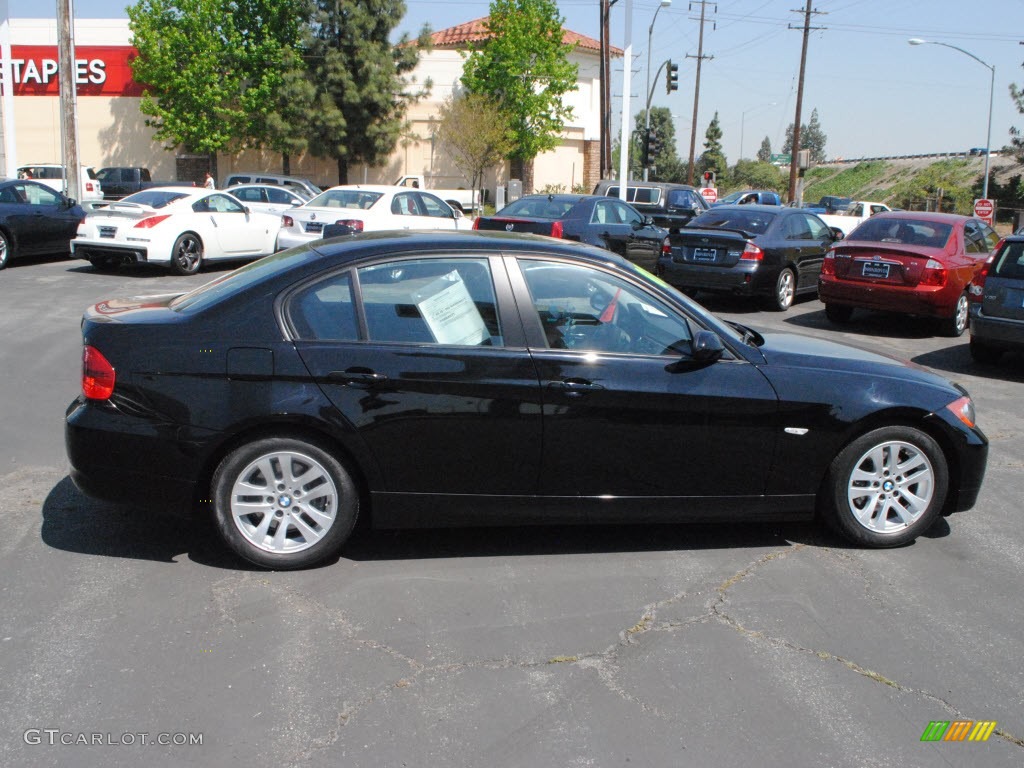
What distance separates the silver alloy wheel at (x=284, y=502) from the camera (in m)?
4.71

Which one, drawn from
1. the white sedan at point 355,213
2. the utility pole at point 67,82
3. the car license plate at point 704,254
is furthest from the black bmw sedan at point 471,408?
the utility pole at point 67,82

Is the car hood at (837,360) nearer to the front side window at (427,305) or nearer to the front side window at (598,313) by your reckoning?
the front side window at (598,313)

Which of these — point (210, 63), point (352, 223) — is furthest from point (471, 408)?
point (210, 63)

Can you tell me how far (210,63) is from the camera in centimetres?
4169

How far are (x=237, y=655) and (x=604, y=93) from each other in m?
31.1

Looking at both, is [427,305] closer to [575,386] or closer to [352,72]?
[575,386]

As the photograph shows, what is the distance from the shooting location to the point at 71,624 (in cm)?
420

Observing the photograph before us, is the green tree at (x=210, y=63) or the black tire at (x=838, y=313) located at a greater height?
the green tree at (x=210, y=63)

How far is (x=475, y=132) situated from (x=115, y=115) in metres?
16.6

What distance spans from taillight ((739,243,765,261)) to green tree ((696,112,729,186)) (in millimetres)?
88347

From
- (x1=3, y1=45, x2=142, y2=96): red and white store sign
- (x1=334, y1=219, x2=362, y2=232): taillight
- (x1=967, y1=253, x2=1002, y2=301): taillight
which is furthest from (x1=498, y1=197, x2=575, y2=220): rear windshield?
(x1=3, y1=45, x2=142, y2=96): red and white store sign

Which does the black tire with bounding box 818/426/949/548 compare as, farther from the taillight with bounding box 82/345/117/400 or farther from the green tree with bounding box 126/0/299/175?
the green tree with bounding box 126/0/299/175

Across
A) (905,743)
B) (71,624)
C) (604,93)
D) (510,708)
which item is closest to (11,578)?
(71,624)

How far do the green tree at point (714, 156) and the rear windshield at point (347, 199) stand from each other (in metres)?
86.5
